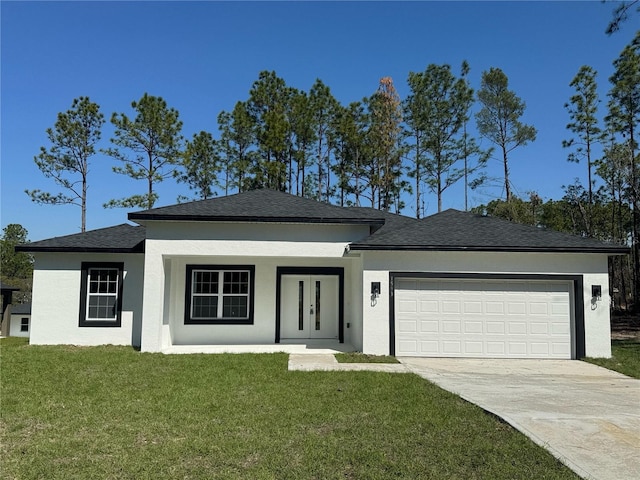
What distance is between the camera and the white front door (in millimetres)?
13625

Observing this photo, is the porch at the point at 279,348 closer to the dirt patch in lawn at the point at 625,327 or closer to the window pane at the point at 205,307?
the window pane at the point at 205,307

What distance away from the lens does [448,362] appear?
10547mm

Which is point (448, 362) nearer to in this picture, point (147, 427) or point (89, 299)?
point (147, 427)

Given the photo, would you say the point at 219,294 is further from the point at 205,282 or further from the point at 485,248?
the point at 485,248

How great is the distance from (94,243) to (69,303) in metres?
1.94

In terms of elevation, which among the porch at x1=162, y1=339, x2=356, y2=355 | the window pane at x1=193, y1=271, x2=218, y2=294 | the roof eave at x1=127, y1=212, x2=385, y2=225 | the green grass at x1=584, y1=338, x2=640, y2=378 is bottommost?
the green grass at x1=584, y1=338, x2=640, y2=378

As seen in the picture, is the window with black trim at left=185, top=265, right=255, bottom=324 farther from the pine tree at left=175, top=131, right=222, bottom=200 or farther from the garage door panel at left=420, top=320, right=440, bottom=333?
the pine tree at left=175, top=131, right=222, bottom=200

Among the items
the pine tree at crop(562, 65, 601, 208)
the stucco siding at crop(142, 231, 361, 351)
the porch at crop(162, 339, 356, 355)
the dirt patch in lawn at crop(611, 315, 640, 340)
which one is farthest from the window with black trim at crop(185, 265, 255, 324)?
the pine tree at crop(562, 65, 601, 208)

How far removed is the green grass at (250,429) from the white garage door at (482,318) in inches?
111

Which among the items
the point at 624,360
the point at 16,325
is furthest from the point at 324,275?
the point at 16,325

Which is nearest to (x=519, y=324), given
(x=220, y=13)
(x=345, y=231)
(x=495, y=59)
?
(x=345, y=231)

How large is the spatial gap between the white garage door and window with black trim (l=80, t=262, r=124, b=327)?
329 inches

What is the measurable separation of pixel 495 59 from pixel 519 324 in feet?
64.1

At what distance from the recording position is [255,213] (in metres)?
11.8
